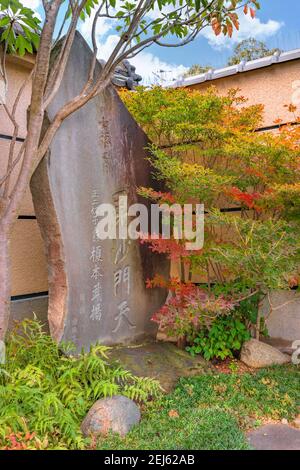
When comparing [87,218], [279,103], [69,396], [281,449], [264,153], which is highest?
[279,103]

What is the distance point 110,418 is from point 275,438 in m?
1.44

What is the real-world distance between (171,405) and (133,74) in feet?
17.8

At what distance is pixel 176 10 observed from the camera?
4785 millimetres

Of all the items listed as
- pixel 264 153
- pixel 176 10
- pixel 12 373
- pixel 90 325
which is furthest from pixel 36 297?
pixel 176 10

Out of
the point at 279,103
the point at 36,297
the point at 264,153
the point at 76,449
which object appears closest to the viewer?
the point at 76,449

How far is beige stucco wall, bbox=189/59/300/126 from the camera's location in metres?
6.23

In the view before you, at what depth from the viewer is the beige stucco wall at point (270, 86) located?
20.5 ft

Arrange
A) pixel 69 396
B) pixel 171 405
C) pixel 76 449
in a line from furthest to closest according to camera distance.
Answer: pixel 171 405, pixel 69 396, pixel 76 449

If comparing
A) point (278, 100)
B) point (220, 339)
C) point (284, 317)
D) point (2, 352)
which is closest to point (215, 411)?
point (220, 339)

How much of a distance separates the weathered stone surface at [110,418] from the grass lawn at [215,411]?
3.3 inches

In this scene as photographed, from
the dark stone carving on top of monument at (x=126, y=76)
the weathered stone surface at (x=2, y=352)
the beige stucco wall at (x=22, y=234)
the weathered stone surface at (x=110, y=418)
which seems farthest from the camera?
the dark stone carving on top of monument at (x=126, y=76)

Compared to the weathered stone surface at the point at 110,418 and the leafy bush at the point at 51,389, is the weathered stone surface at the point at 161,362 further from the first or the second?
the weathered stone surface at the point at 110,418

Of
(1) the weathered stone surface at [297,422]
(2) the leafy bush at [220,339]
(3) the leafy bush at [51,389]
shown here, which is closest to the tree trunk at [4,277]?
(3) the leafy bush at [51,389]

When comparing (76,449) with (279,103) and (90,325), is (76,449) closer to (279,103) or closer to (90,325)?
(90,325)
